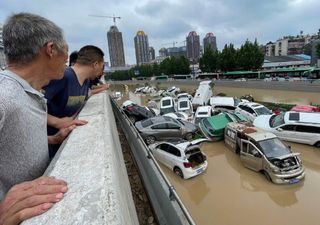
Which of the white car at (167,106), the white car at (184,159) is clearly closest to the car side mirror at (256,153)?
the white car at (184,159)

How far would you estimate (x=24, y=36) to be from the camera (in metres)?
Answer: 1.32

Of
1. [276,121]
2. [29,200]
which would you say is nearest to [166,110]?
[276,121]

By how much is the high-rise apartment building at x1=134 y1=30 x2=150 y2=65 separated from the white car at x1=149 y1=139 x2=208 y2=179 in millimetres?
131528

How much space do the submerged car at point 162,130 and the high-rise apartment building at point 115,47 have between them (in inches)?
4054

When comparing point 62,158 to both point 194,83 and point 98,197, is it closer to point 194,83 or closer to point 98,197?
point 98,197

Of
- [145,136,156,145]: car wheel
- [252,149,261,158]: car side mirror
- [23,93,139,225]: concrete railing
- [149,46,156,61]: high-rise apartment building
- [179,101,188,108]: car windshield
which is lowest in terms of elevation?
[145,136,156,145]: car wheel

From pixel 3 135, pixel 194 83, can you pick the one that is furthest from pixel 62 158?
pixel 194 83

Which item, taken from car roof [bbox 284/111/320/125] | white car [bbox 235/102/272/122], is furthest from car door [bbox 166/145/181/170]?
white car [bbox 235/102/272/122]

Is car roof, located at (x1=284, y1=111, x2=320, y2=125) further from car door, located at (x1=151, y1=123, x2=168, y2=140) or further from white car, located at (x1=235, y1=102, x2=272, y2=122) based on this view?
car door, located at (x1=151, y1=123, x2=168, y2=140)

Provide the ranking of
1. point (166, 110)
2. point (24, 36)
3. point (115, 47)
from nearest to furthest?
1. point (24, 36)
2. point (166, 110)
3. point (115, 47)

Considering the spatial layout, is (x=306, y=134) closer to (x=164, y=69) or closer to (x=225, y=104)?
(x=225, y=104)

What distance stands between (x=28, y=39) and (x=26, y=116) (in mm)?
490

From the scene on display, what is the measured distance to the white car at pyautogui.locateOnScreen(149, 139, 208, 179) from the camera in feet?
25.8

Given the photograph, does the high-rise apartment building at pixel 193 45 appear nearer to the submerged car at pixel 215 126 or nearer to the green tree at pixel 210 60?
the green tree at pixel 210 60
